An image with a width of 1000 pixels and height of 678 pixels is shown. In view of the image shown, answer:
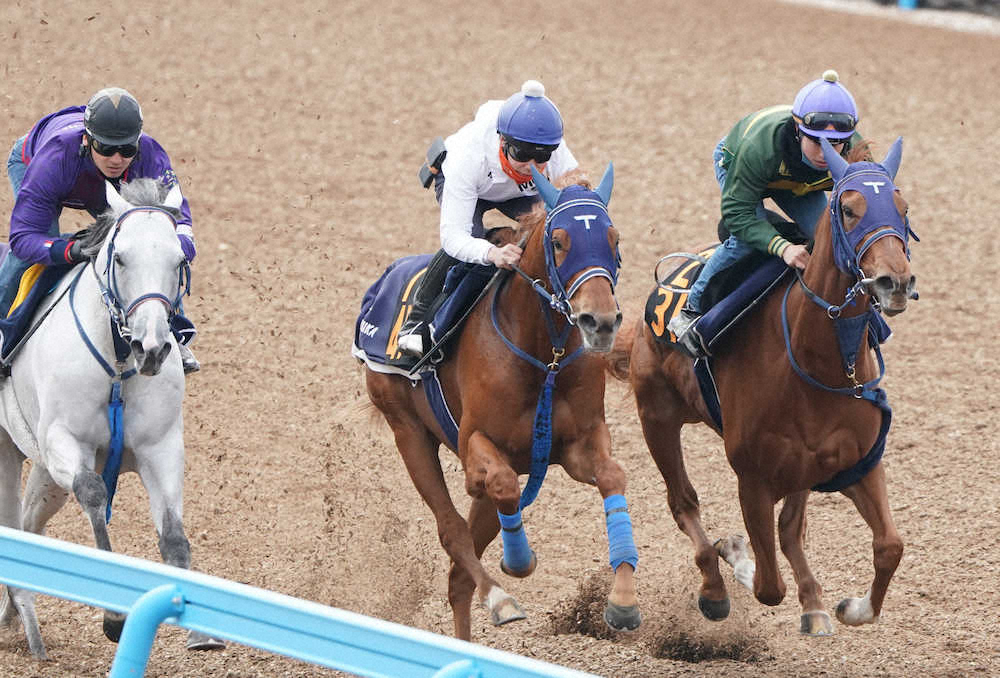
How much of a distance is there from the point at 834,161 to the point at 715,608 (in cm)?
241

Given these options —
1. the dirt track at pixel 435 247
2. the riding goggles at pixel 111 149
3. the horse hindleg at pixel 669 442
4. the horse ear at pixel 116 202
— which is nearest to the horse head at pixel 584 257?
the horse ear at pixel 116 202

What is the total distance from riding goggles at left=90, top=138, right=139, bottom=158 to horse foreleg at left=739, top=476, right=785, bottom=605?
10.3 feet

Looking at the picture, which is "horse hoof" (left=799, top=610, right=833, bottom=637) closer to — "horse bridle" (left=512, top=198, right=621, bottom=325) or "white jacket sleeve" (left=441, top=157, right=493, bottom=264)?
"horse bridle" (left=512, top=198, right=621, bottom=325)

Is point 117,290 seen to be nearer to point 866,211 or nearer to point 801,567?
point 866,211

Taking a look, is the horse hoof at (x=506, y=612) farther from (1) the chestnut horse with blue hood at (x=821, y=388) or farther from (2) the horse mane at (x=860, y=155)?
(2) the horse mane at (x=860, y=155)

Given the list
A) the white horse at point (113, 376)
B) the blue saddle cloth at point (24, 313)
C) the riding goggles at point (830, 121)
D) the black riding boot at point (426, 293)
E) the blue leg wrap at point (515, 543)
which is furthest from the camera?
the black riding boot at point (426, 293)

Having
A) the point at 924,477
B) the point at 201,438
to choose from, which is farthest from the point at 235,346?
the point at 924,477

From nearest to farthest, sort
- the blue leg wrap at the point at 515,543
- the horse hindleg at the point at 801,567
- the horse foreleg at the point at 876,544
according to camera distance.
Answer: the horse foreleg at the point at 876,544, the blue leg wrap at the point at 515,543, the horse hindleg at the point at 801,567

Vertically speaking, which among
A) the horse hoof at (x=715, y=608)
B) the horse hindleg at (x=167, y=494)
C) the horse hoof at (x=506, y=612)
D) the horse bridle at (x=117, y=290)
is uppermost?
Answer: the horse bridle at (x=117, y=290)

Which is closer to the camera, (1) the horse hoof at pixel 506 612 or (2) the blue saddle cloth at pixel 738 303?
(1) the horse hoof at pixel 506 612

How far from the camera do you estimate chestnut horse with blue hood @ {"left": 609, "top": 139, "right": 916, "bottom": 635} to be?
18.8ft

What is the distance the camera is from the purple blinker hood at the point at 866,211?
5.67 metres

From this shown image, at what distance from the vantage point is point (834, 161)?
5945mm

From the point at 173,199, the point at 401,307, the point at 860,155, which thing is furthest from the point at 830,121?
the point at 173,199
